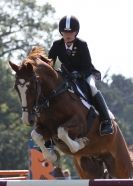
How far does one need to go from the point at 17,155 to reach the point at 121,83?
3107 inches

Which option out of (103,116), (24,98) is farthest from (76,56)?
(24,98)

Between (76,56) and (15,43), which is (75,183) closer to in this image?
(76,56)

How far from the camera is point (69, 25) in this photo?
33.2ft

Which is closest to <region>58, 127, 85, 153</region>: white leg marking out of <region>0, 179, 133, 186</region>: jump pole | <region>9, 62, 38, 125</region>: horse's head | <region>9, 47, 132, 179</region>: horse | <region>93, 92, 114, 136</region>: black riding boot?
<region>9, 47, 132, 179</region>: horse

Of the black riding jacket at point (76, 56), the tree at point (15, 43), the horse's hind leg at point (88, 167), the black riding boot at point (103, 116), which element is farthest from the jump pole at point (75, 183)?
the tree at point (15, 43)

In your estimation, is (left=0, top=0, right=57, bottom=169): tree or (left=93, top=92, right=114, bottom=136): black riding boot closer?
(left=93, top=92, right=114, bottom=136): black riding boot

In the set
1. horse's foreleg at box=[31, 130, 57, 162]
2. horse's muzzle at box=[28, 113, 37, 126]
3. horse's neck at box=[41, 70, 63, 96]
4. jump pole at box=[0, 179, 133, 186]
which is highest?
horse's neck at box=[41, 70, 63, 96]

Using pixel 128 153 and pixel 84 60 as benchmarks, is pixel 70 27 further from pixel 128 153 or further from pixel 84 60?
pixel 128 153

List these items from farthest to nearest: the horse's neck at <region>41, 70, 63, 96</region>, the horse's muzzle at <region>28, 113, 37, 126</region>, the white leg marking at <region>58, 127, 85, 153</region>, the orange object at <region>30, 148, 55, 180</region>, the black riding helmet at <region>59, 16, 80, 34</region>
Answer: the orange object at <region>30, 148, 55, 180</region>
the black riding helmet at <region>59, 16, 80, 34</region>
the horse's neck at <region>41, 70, 63, 96</region>
the white leg marking at <region>58, 127, 85, 153</region>
the horse's muzzle at <region>28, 113, 37, 126</region>

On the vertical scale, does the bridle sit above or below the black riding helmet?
below

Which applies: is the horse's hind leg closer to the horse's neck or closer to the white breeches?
the white breeches

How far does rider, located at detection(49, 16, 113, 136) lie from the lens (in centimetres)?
1014

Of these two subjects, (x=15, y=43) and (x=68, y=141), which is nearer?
(x=68, y=141)

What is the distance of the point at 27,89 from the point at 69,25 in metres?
1.35
